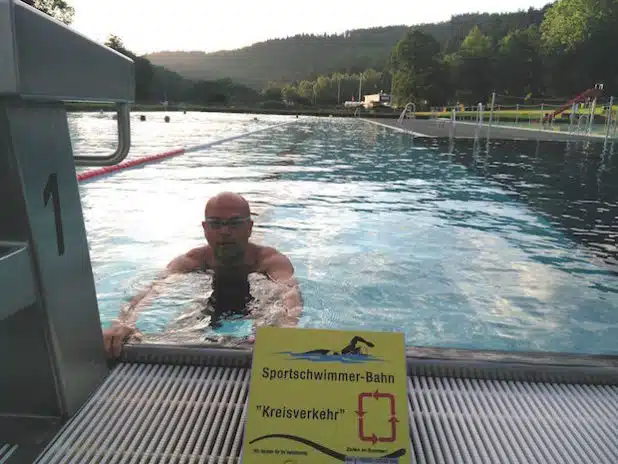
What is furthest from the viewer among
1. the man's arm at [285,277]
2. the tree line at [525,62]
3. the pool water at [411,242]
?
the tree line at [525,62]

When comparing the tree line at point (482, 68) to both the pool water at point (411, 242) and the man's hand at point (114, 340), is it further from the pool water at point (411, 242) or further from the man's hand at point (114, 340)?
the man's hand at point (114, 340)

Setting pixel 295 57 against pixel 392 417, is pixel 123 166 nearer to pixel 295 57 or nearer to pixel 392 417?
pixel 392 417

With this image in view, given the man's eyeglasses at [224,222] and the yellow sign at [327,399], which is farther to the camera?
the man's eyeglasses at [224,222]

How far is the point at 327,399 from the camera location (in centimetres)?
147

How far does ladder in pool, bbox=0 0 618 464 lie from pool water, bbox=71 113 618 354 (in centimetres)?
163

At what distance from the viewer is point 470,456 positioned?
156 cm

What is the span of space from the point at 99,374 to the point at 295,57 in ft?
607

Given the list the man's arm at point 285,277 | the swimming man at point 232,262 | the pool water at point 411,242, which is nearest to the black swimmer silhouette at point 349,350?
the swimming man at point 232,262

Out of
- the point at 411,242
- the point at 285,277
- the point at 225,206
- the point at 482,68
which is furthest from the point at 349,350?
the point at 482,68

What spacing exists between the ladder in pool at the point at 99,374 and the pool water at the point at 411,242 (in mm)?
1626

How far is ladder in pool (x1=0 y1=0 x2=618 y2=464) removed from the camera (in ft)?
4.35

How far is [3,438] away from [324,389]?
0.92 meters

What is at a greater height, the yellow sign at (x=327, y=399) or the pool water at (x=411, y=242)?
the yellow sign at (x=327, y=399)

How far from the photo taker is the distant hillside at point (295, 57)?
16212 centimetres
